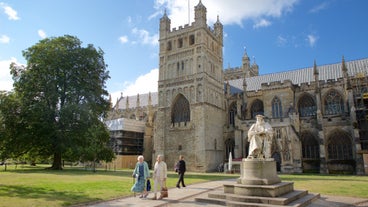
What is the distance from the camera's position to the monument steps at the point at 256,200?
29.7 ft

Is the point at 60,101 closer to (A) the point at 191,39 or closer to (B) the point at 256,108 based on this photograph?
(A) the point at 191,39

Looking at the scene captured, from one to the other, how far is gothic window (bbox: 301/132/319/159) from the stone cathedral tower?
10.5m

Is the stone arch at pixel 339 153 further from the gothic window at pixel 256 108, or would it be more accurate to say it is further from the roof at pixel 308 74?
the gothic window at pixel 256 108

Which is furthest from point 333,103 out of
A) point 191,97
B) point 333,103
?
point 191,97

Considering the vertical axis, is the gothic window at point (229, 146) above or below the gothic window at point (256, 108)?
below

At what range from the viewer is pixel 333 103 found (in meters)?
34.7

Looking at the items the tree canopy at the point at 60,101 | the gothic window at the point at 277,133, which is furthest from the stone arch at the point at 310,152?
the tree canopy at the point at 60,101

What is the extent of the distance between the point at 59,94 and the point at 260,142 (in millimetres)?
23754

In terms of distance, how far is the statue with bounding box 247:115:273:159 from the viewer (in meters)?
10.9

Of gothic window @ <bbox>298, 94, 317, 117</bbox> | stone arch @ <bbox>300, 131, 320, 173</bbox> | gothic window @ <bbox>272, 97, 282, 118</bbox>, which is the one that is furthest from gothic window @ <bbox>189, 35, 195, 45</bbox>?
stone arch @ <bbox>300, 131, 320, 173</bbox>

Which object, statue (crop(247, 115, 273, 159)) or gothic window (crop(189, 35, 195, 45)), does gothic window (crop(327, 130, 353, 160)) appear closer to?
gothic window (crop(189, 35, 195, 45))

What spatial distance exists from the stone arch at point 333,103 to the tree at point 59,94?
86.0ft

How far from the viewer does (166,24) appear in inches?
1635

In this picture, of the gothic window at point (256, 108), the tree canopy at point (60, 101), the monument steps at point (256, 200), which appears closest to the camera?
the monument steps at point (256, 200)
